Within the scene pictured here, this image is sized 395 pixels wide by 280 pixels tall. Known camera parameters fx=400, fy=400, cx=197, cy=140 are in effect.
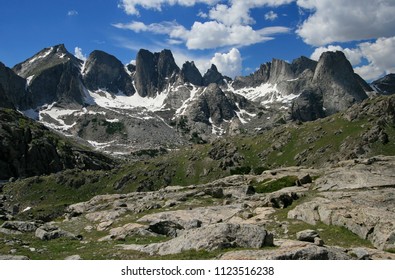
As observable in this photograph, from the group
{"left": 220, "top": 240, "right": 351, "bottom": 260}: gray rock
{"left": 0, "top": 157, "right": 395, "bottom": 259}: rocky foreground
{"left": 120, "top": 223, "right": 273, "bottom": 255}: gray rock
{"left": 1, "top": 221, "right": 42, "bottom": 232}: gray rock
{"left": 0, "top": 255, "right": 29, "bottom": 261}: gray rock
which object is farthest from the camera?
{"left": 1, "top": 221, "right": 42, "bottom": 232}: gray rock

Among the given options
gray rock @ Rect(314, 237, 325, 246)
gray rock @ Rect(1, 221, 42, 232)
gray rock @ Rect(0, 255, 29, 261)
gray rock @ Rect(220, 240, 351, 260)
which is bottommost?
gray rock @ Rect(1, 221, 42, 232)

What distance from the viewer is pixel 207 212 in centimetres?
5438

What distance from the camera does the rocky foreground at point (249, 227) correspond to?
27.8m

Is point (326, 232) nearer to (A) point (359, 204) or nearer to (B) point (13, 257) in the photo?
(A) point (359, 204)

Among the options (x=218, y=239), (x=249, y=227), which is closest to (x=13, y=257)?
(x=218, y=239)

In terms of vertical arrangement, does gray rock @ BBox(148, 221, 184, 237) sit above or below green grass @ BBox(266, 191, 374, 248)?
above

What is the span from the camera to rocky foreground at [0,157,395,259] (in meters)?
27.8

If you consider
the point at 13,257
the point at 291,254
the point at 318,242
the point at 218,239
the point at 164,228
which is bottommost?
the point at 164,228

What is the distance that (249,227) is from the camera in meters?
29.4

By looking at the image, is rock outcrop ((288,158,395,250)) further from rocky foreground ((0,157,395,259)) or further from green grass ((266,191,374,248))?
green grass ((266,191,374,248))

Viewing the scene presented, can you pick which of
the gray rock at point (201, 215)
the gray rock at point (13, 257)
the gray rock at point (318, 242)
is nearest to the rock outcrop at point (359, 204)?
the gray rock at point (318, 242)

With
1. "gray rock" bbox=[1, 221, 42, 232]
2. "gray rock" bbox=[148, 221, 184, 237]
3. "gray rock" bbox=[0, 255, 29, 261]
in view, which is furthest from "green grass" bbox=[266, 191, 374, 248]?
"gray rock" bbox=[1, 221, 42, 232]
